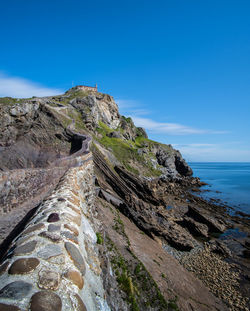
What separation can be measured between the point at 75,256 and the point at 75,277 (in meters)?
0.49

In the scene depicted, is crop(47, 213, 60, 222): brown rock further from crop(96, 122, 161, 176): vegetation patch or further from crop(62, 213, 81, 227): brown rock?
crop(96, 122, 161, 176): vegetation patch

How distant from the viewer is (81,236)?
13.1 ft

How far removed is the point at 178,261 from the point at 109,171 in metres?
19.3

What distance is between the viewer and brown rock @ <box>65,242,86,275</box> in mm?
2942

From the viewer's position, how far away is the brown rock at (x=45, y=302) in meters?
1.84

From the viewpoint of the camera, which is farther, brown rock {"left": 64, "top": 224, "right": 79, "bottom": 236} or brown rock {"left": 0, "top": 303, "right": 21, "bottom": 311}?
brown rock {"left": 64, "top": 224, "right": 79, "bottom": 236}

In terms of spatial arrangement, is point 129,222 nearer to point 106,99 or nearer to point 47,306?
point 47,306

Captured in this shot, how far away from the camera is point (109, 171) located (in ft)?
109

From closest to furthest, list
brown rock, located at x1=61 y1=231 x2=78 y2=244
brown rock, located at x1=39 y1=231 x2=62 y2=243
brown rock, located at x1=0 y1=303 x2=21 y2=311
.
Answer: brown rock, located at x1=0 y1=303 x2=21 y2=311 → brown rock, located at x1=39 y1=231 x2=62 y2=243 → brown rock, located at x1=61 y1=231 x2=78 y2=244

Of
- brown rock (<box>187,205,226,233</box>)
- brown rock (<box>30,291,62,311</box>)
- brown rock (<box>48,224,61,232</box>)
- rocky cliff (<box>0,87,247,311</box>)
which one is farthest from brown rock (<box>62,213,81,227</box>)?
brown rock (<box>187,205,226,233</box>)

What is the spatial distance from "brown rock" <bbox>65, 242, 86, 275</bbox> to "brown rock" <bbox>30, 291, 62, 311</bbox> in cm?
86

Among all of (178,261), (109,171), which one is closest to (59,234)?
(178,261)

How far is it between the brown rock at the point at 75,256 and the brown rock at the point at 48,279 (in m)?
0.58

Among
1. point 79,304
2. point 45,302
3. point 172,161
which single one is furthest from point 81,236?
point 172,161
